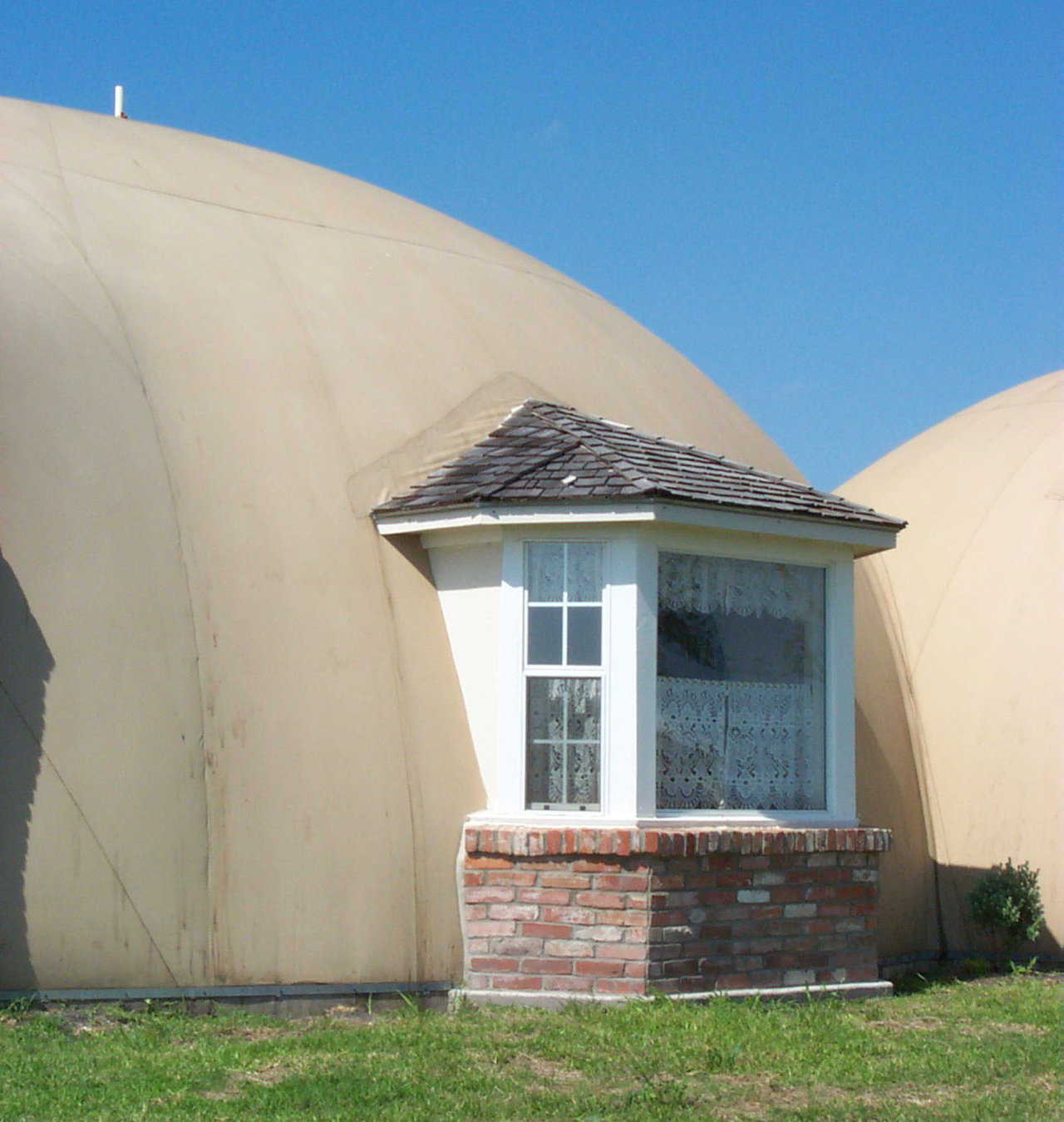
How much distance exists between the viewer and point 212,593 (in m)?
8.12

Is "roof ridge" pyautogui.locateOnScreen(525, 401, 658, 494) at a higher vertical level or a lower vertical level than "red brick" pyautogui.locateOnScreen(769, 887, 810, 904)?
higher

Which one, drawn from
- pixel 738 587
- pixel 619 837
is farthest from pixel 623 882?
pixel 738 587

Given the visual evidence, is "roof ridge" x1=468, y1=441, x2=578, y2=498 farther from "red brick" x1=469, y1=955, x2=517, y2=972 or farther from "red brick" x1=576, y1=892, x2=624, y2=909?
"red brick" x1=469, y1=955, x2=517, y2=972

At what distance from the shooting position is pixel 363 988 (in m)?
7.98

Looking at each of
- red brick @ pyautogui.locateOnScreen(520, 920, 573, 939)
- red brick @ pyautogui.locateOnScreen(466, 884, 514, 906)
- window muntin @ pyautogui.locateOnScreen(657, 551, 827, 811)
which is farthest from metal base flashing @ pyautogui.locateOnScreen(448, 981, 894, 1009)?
window muntin @ pyautogui.locateOnScreen(657, 551, 827, 811)

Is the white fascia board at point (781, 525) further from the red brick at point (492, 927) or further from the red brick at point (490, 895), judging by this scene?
the red brick at point (492, 927)

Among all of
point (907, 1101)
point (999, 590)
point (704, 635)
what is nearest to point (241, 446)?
point (704, 635)

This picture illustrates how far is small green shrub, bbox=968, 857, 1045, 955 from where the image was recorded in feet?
35.0

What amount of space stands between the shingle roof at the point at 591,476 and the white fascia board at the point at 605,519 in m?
0.04

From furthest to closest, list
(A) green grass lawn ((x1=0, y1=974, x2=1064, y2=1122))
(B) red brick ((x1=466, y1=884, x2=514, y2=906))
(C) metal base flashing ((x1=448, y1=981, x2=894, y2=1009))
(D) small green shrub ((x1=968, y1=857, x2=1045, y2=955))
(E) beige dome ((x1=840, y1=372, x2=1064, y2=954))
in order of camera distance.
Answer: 1. (E) beige dome ((x1=840, y1=372, x2=1064, y2=954))
2. (D) small green shrub ((x1=968, y1=857, x2=1045, y2=955))
3. (B) red brick ((x1=466, y1=884, x2=514, y2=906))
4. (C) metal base flashing ((x1=448, y1=981, x2=894, y2=1009))
5. (A) green grass lawn ((x1=0, y1=974, x2=1064, y2=1122))

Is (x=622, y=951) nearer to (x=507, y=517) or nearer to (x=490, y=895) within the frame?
(x=490, y=895)

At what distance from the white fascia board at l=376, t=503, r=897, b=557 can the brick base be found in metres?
1.66

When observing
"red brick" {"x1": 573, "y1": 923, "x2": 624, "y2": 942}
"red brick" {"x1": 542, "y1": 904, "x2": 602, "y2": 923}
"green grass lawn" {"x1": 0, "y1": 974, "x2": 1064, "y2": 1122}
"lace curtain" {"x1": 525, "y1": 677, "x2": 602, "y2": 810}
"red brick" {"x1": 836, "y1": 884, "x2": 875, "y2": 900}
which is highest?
"lace curtain" {"x1": 525, "y1": 677, "x2": 602, "y2": 810}

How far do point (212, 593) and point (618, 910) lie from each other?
2694 millimetres
